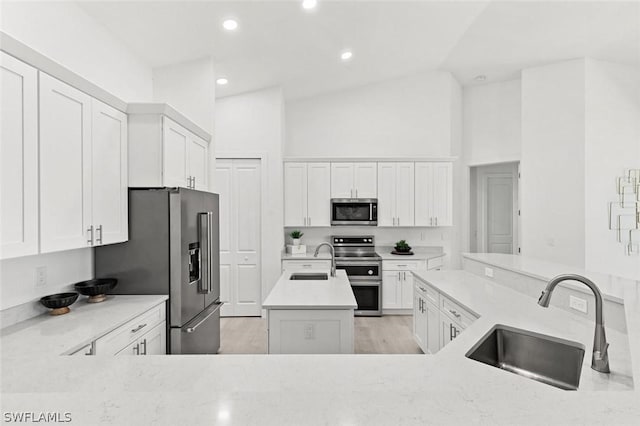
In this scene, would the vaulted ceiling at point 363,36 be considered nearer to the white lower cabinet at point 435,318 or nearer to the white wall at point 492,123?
the white wall at point 492,123

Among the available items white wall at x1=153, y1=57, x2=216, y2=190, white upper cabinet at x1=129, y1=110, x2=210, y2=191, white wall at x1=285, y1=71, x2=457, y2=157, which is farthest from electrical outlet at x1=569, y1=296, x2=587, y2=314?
white wall at x1=285, y1=71, x2=457, y2=157

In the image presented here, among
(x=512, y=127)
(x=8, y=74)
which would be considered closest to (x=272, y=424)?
(x=8, y=74)

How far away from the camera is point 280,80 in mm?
4754

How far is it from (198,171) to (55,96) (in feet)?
5.18

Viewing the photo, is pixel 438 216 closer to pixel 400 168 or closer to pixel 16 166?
pixel 400 168

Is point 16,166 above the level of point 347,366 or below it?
above

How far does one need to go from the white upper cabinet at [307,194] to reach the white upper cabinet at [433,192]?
1.34m

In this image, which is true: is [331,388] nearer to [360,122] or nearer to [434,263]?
[434,263]

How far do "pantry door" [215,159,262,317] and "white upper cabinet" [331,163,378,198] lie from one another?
3.70 ft

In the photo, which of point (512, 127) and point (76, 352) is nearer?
point (76, 352)

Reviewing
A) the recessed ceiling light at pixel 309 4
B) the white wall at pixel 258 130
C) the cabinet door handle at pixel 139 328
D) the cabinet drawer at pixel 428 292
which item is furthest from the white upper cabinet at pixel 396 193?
the cabinet door handle at pixel 139 328

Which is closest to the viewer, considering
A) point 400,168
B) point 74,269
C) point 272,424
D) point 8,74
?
point 272,424

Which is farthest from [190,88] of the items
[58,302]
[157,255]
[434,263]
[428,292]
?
[434,263]

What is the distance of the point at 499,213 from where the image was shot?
595 cm
